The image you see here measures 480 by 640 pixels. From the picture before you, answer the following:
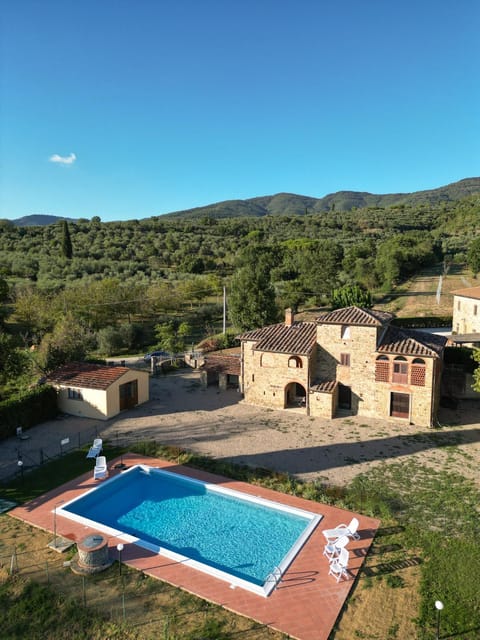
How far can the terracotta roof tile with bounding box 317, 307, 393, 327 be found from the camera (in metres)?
22.7

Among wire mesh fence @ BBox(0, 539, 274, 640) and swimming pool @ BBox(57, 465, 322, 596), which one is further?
swimming pool @ BBox(57, 465, 322, 596)

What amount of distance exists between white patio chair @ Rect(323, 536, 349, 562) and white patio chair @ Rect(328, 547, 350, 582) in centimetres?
27

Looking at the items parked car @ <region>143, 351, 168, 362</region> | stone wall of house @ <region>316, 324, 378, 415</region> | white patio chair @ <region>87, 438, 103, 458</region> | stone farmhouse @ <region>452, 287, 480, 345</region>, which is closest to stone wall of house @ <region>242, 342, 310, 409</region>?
stone wall of house @ <region>316, 324, 378, 415</region>

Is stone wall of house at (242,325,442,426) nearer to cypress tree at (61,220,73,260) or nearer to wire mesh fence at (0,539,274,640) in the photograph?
wire mesh fence at (0,539,274,640)

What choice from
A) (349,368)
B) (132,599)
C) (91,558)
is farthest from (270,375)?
(132,599)

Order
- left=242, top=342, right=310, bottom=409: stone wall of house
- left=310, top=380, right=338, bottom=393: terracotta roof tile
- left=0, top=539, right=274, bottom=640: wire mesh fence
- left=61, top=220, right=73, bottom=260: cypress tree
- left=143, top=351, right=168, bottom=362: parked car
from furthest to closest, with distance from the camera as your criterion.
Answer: left=61, top=220, right=73, bottom=260: cypress tree < left=143, top=351, right=168, bottom=362: parked car < left=242, top=342, right=310, bottom=409: stone wall of house < left=310, top=380, right=338, bottom=393: terracotta roof tile < left=0, top=539, right=274, bottom=640: wire mesh fence

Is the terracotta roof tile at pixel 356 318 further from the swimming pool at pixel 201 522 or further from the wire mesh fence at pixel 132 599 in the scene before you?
the wire mesh fence at pixel 132 599

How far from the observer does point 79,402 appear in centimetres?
2353

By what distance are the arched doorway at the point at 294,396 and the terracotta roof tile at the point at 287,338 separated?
2.19 m

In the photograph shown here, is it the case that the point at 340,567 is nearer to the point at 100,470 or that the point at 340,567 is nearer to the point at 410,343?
the point at 100,470

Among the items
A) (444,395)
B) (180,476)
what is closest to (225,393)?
(180,476)

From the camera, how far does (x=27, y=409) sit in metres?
21.7

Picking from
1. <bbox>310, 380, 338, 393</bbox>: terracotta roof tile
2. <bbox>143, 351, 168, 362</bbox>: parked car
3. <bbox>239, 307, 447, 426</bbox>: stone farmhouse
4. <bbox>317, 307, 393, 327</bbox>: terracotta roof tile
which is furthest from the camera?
<bbox>143, 351, 168, 362</bbox>: parked car

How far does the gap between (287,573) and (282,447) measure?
27.0ft
